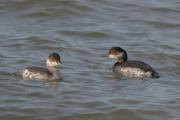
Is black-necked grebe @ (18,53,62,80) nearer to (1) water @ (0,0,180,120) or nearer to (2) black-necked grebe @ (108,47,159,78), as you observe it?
(1) water @ (0,0,180,120)

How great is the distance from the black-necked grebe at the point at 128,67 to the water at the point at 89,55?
0.19 metres

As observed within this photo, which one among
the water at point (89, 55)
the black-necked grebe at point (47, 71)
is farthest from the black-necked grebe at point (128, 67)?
the black-necked grebe at point (47, 71)

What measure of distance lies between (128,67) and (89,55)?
4.42 ft

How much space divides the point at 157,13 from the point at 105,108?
26.2 ft

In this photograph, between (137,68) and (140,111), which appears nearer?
(140,111)

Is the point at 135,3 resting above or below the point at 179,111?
above

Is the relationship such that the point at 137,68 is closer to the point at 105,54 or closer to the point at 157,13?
the point at 105,54

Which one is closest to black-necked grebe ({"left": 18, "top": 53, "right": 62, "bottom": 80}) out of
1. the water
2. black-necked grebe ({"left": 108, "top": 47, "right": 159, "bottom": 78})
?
the water

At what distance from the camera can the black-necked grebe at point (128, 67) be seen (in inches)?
587

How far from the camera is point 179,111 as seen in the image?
41.6 ft

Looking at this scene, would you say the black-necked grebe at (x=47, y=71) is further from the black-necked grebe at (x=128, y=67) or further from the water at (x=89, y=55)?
the black-necked grebe at (x=128, y=67)

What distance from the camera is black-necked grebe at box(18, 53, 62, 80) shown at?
1409 cm

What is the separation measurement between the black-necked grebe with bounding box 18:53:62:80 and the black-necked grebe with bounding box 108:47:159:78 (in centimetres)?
132

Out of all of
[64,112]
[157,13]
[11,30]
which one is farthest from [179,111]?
[157,13]
